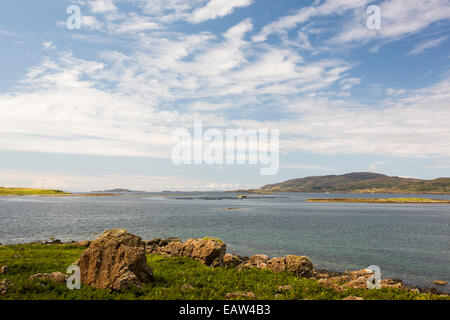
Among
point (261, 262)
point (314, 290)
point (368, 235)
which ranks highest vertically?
point (314, 290)

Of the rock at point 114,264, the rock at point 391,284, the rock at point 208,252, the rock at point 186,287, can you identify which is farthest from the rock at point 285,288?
the rock at point 208,252

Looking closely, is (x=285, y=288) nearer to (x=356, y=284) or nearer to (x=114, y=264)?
(x=356, y=284)

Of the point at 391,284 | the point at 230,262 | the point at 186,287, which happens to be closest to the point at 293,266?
the point at 230,262

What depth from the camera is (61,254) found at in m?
29.5

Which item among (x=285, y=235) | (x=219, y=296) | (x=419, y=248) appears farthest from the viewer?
(x=285, y=235)

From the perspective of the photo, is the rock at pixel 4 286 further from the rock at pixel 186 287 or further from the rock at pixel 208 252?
the rock at pixel 208 252

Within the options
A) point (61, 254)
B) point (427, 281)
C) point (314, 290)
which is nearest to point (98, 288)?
point (314, 290)

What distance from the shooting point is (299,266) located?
79.2 feet

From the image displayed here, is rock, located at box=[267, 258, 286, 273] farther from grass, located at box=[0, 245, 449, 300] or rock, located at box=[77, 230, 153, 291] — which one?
rock, located at box=[77, 230, 153, 291]

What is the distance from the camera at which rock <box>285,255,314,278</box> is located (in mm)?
23805

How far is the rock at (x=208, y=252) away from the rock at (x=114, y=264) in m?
8.57

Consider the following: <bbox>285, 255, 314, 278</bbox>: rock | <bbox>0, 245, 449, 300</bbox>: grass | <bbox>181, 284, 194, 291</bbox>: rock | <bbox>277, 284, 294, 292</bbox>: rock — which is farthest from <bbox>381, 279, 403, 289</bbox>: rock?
<bbox>181, 284, 194, 291</bbox>: rock
